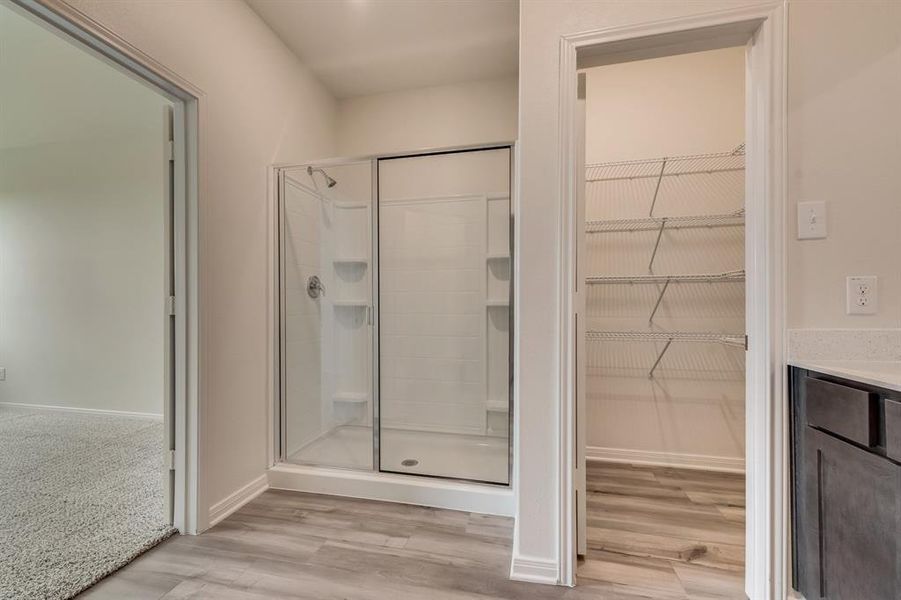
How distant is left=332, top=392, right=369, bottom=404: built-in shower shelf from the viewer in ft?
8.32

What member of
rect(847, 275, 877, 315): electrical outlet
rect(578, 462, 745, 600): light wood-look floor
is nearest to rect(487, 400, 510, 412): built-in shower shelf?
rect(578, 462, 745, 600): light wood-look floor

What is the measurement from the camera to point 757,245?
1256mm

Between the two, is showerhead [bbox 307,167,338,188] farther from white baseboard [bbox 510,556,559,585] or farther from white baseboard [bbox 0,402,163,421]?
white baseboard [bbox 0,402,163,421]

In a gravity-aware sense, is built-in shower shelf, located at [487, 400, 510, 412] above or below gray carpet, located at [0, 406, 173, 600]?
above

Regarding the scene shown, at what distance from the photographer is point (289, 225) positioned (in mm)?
2373

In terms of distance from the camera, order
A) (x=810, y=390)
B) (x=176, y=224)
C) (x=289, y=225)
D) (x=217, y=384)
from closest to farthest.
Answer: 1. (x=810, y=390)
2. (x=176, y=224)
3. (x=217, y=384)
4. (x=289, y=225)

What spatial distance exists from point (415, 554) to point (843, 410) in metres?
1.58

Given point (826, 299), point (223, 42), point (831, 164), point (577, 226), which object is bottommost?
point (826, 299)

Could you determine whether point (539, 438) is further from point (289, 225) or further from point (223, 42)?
point (223, 42)

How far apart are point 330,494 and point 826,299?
7.91ft

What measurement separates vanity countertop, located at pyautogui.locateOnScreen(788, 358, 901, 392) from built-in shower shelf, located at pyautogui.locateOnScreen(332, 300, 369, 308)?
2158 mm

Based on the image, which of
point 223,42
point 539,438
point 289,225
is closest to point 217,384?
point 289,225

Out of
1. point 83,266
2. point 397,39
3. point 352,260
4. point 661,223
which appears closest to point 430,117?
point 397,39

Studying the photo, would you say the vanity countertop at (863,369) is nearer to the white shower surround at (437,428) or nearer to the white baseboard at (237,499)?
the white shower surround at (437,428)
